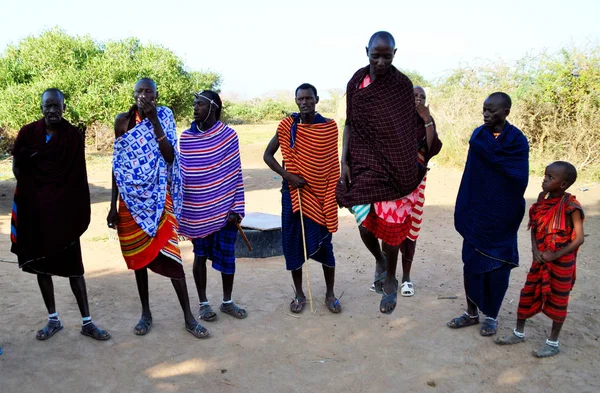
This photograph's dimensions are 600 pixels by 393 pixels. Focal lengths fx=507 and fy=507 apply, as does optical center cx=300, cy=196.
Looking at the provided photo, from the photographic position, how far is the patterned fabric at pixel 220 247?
415cm

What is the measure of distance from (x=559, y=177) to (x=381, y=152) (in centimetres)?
121

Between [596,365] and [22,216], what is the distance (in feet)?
13.5

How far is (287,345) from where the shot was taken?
3682mm

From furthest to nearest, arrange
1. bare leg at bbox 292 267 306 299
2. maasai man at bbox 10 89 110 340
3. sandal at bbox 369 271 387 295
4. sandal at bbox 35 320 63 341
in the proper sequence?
sandal at bbox 369 271 387 295
bare leg at bbox 292 267 306 299
sandal at bbox 35 320 63 341
maasai man at bbox 10 89 110 340

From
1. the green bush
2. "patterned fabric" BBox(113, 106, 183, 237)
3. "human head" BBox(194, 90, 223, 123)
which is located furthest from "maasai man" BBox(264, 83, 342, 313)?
the green bush

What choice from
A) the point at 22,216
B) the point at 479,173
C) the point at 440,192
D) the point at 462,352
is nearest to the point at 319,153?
the point at 479,173

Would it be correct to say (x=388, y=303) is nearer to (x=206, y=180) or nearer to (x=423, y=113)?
(x=423, y=113)

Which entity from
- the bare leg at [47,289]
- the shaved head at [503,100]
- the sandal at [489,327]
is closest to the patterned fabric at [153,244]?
the bare leg at [47,289]

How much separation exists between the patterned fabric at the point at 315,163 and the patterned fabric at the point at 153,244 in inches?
40.6

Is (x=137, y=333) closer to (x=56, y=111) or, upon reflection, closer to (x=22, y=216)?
(x=22, y=216)

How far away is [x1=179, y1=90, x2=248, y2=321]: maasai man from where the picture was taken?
4.04m

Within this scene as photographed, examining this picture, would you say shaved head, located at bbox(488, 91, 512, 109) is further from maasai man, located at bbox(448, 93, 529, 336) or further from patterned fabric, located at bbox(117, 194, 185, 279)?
patterned fabric, located at bbox(117, 194, 185, 279)

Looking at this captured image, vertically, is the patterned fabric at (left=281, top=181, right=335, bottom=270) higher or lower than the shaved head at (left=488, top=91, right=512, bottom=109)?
lower

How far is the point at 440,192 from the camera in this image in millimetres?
10547
